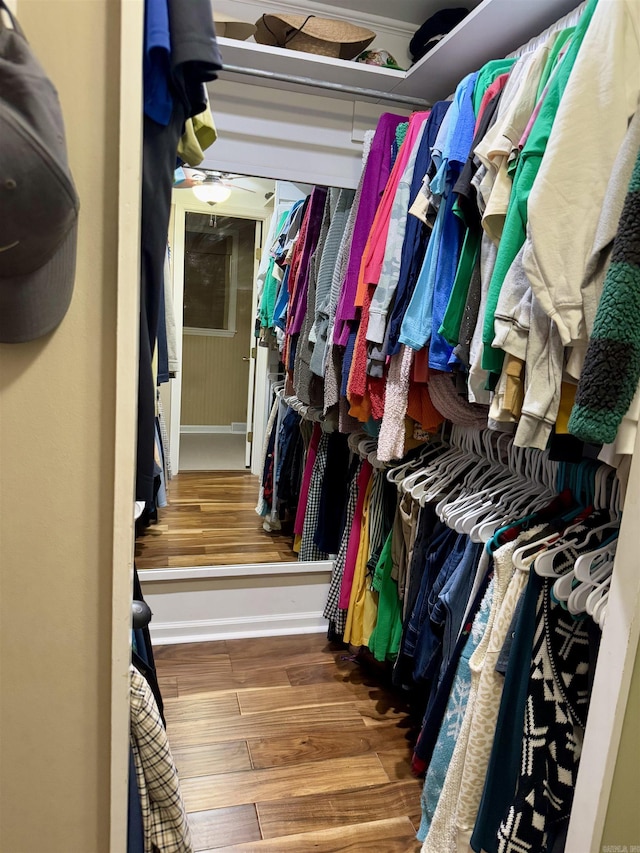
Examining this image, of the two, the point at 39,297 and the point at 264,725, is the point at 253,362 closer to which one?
the point at 264,725

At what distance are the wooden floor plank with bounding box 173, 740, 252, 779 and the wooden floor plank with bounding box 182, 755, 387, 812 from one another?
0.02 metres

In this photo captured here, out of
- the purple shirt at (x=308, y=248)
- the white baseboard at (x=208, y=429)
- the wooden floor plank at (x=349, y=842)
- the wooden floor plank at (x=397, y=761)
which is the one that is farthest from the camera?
the white baseboard at (x=208, y=429)

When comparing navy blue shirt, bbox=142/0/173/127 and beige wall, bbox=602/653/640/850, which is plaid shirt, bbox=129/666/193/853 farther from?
navy blue shirt, bbox=142/0/173/127

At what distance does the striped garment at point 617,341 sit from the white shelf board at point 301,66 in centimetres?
119

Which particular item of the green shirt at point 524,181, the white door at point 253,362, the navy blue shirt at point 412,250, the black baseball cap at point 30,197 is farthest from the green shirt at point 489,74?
the white door at point 253,362

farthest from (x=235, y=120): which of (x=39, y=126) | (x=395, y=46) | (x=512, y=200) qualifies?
(x=39, y=126)

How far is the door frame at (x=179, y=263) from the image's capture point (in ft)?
7.04

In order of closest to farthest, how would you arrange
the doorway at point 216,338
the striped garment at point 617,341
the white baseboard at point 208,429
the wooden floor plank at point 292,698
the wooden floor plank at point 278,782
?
the striped garment at point 617,341
the wooden floor plank at point 278,782
the wooden floor plank at point 292,698
the doorway at point 216,338
the white baseboard at point 208,429

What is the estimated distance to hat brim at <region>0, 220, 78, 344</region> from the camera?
682mm

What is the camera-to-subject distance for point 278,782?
158cm

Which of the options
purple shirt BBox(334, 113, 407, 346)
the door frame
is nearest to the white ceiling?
purple shirt BBox(334, 113, 407, 346)

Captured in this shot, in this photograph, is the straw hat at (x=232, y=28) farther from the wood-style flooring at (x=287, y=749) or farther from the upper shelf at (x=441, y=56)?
the wood-style flooring at (x=287, y=749)

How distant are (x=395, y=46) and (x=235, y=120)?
0.80 m

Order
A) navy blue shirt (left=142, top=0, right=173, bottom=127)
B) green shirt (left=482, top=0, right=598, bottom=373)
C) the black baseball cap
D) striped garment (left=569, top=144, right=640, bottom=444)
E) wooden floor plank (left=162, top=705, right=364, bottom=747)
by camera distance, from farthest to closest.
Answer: wooden floor plank (left=162, top=705, right=364, bottom=747) → green shirt (left=482, top=0, right=598, bottom=373) → striped garment (left=569, top=144, right=640, bottom=444) → navy blue shirt (left=142, top=0, right=173, bottom=127) → the black baseball cap
